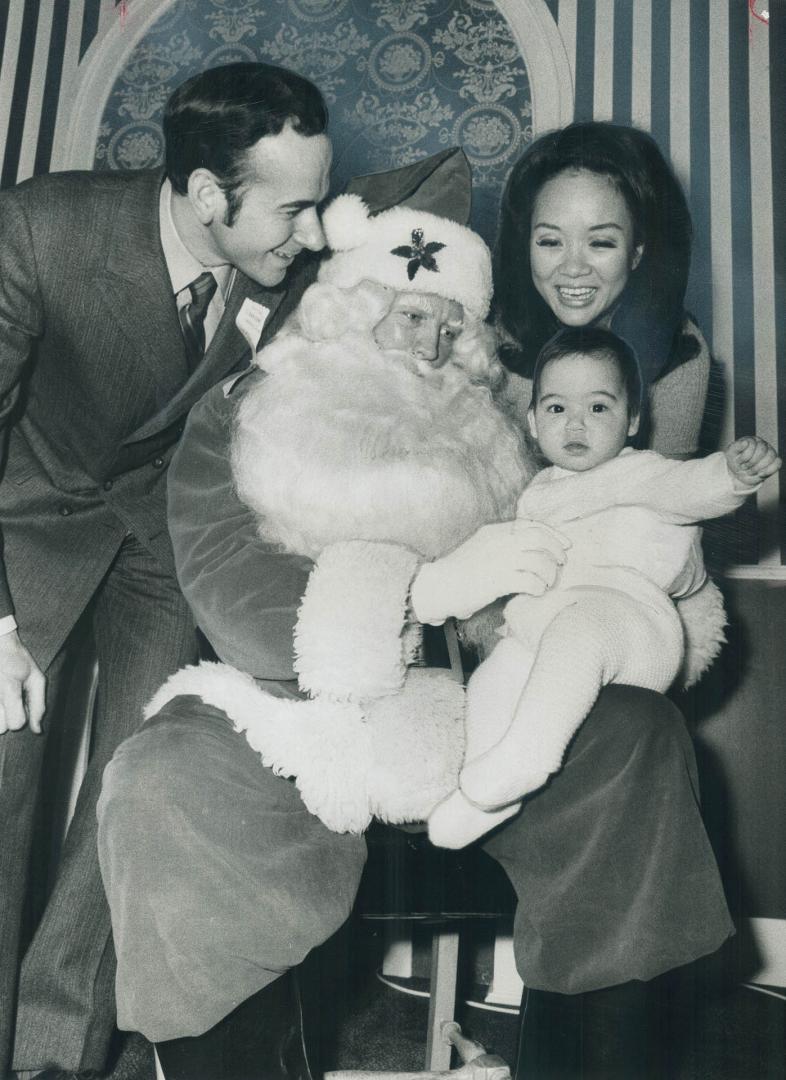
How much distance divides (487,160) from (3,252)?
0.99 metres

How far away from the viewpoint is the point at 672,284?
1497 mm

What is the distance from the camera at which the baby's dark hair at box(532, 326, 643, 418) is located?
1126 mm

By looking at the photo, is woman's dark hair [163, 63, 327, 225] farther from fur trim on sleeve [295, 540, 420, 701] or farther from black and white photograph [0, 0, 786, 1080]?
fur trim on sleeve [295, 540, 420, 701]

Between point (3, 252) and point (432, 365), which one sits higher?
point (3, 252)

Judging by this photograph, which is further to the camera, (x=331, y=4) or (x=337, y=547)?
(x=331, y=4)

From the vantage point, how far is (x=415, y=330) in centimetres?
123

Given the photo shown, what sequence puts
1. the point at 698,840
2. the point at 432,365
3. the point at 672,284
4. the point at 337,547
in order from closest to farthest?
1. the point at 698,840
2. the point at 337,547
3. the point at 432,365
4. the point at 672,284

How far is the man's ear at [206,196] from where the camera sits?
131cm

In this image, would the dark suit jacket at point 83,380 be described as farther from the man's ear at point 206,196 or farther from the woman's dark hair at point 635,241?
the woman's dark hair at point 635,241

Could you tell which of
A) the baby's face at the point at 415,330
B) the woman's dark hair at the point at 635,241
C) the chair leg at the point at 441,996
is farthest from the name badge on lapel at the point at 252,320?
the chair leg at the point at 441,996

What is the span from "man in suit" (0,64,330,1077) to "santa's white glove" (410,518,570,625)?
1.63ft

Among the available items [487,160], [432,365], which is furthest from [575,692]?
[487,160]

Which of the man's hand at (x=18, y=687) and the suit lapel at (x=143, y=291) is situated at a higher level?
the suit lapel at (x=143, y=291)

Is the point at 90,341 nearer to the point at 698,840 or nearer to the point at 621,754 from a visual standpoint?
the point at 621,754
